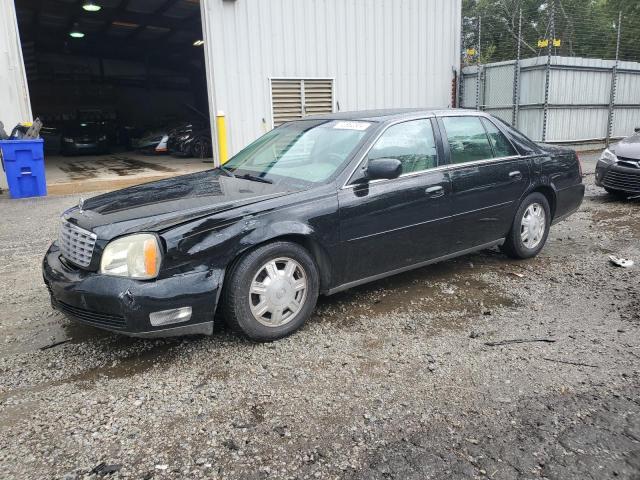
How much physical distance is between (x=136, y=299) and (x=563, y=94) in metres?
14.4

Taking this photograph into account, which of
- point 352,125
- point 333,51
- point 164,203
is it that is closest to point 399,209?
point 352,125

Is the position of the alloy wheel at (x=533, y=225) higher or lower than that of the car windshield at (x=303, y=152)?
lower

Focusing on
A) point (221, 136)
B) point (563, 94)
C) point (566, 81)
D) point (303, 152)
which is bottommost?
point (221, 136)

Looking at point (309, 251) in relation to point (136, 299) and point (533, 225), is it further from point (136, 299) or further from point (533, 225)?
point (533, 225)

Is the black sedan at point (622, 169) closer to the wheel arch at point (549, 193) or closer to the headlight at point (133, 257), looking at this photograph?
the wheel arch at point (549, 193)

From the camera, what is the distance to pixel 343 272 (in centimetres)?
387

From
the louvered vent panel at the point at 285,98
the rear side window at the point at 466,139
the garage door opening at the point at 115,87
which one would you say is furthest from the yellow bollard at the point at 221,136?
the rear side window at the point at 466,139

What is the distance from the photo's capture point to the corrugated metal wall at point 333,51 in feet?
36.8

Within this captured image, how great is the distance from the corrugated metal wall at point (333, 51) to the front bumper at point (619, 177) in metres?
6.28

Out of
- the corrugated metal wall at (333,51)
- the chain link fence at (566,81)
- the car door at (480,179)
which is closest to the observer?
the car door at (480,179)

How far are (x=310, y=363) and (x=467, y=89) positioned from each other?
13621 millimetres

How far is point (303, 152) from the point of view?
4.30m

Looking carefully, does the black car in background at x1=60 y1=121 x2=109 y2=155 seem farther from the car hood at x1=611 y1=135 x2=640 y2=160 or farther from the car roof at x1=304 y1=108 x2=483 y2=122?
the car hood at x1=611 y1=135 x2=640 y2=160

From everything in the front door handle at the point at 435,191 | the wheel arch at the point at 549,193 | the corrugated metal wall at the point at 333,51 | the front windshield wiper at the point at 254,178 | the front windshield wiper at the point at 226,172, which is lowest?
the wheel arch at the point at 549,193
